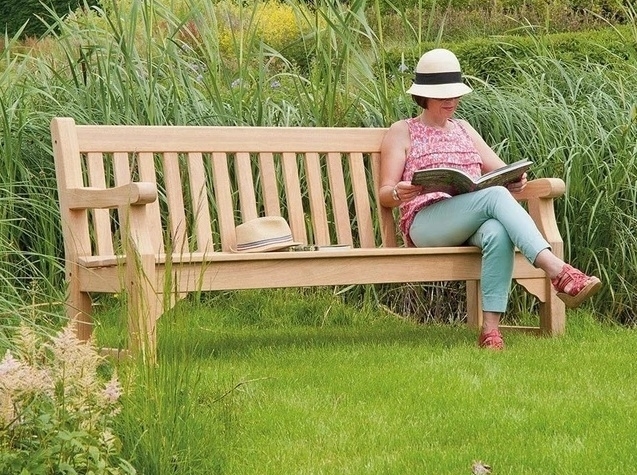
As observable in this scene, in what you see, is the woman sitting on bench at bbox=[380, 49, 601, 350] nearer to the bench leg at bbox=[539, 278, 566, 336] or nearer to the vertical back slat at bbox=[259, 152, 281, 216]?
the bench leg at bbox=[539, 278, 566, 336]

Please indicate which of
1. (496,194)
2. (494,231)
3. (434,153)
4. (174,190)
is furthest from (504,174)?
(174,190)

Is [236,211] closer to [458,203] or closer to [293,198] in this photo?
[293,198]

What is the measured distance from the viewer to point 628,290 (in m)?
5.64

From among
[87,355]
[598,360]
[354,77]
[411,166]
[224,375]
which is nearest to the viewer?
[87,355]

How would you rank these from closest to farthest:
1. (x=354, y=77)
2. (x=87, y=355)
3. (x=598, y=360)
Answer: (x=87, y=355) < (x=598, y=360) < (x=354, y=77)

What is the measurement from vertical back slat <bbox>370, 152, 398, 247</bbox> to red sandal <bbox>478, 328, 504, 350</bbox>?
0.82 metres

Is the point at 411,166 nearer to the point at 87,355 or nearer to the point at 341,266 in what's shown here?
the point at 341,266

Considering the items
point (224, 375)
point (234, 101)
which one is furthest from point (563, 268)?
point (234, 101)

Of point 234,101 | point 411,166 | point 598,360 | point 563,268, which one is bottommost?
Result: point 598,360

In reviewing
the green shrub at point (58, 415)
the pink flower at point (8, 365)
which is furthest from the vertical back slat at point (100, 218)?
the pink flower at point (8, 365)

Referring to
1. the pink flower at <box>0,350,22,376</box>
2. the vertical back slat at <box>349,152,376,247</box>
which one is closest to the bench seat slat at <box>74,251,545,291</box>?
the vertical back slat at <box>349,152,376,247</box>

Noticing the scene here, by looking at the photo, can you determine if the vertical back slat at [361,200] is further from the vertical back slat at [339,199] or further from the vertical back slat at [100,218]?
the vertical back slat at [100,218]

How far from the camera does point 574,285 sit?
475cm

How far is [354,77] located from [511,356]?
6.52 ft
